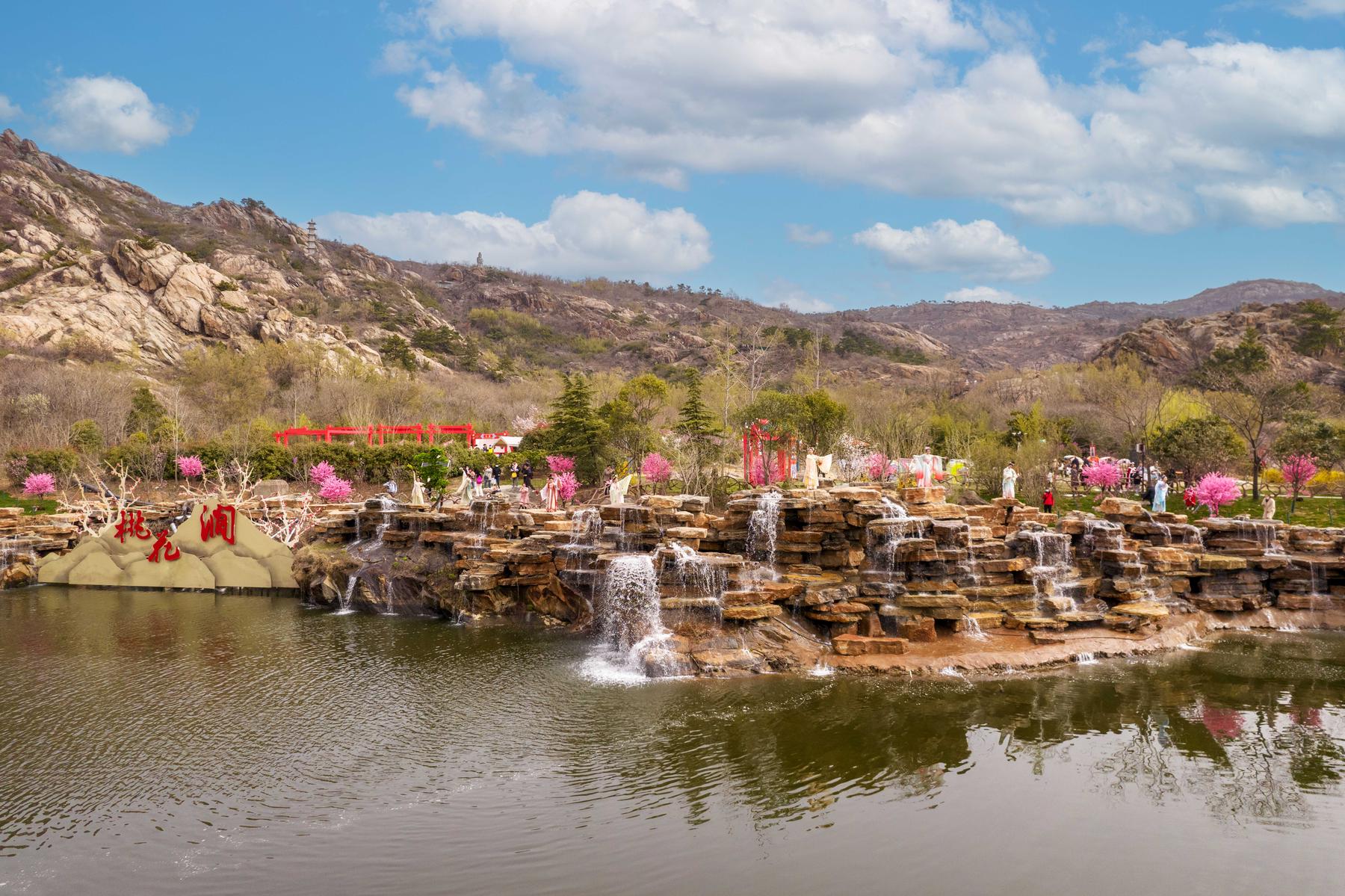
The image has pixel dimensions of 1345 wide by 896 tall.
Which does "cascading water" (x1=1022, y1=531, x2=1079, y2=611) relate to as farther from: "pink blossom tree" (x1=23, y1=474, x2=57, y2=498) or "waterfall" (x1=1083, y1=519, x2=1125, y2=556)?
"pink blossom tree" (x1=23, y1=474, x2=57, y2=498)

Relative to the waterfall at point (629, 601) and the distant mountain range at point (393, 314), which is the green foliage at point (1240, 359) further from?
the waterfall at point (629, 601)

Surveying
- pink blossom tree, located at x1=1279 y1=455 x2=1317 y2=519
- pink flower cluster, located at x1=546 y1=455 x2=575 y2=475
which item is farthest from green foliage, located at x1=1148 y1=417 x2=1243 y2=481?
pink flower cluster, located at x1=546 y1=455 x2=575 y2=475

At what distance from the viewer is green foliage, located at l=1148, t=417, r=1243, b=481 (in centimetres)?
2703

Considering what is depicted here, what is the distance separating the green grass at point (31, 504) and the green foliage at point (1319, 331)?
228 feet

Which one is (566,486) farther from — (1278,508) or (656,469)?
(1278,508)

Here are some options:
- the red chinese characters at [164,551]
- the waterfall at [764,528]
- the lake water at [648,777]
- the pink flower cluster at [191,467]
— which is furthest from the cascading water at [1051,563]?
the pink flower cluster at [191,467]

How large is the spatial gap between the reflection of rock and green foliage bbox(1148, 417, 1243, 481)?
2732cm

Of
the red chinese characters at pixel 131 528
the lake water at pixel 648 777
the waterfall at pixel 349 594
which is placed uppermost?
the red chinese characters at pixel 131 528

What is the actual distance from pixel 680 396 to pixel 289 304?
157 feet

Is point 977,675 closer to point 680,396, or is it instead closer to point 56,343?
point 680,396

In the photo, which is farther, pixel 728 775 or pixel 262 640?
pixel 262 640

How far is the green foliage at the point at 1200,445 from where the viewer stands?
1064 inches

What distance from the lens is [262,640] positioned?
50.7 ft

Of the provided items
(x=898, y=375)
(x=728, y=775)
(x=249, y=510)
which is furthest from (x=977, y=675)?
(x=898, y=375)
